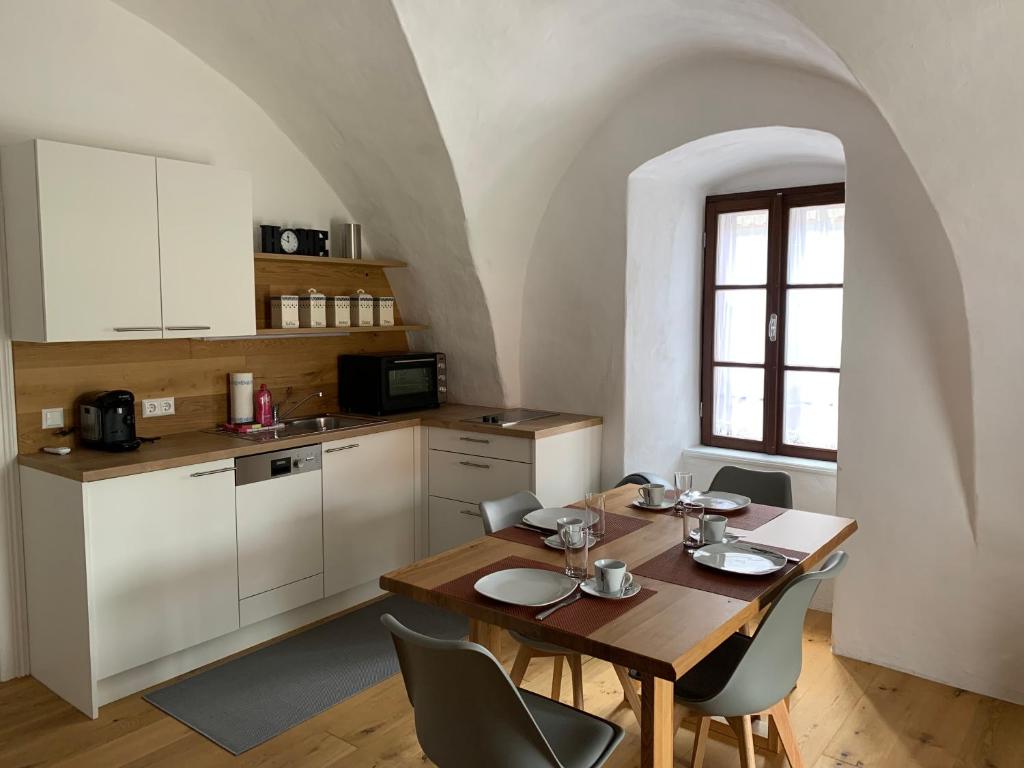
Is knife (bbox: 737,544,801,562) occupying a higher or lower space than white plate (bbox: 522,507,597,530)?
lower

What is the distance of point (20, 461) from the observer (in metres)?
3.19

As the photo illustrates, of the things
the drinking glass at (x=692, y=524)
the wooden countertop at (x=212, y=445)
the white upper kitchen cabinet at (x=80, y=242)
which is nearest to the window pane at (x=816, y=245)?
the wooden countertop at (x=212, y=445)

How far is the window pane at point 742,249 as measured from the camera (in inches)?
173

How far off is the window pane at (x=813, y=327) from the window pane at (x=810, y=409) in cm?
8

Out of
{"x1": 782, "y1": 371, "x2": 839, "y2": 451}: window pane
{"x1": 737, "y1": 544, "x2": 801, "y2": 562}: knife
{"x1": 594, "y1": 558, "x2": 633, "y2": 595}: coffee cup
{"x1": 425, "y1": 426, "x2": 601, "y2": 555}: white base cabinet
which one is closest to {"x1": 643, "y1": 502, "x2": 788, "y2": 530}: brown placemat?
{"x1": 737, "y1": 544, "x2": 801, "y2": 562}: knife

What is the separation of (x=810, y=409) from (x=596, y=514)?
2.23 meters

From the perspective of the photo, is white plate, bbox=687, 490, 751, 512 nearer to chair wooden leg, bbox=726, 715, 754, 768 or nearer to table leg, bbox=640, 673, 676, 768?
chair wooden leg, bbox=726, 715, 754, 768

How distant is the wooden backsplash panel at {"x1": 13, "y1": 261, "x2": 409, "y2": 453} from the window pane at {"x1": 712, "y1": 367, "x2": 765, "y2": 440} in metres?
1.85

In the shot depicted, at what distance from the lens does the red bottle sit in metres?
3.96

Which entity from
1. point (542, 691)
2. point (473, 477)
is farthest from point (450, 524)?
point (542, 691)

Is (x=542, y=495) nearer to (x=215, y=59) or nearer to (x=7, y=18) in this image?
(x=215, y=59)

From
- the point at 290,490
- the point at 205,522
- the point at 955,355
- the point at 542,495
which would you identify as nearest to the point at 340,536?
the point at 290,490

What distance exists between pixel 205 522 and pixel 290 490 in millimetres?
421

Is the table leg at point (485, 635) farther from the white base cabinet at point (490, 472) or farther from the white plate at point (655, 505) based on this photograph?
the white base cabinet at point (490, 472)
